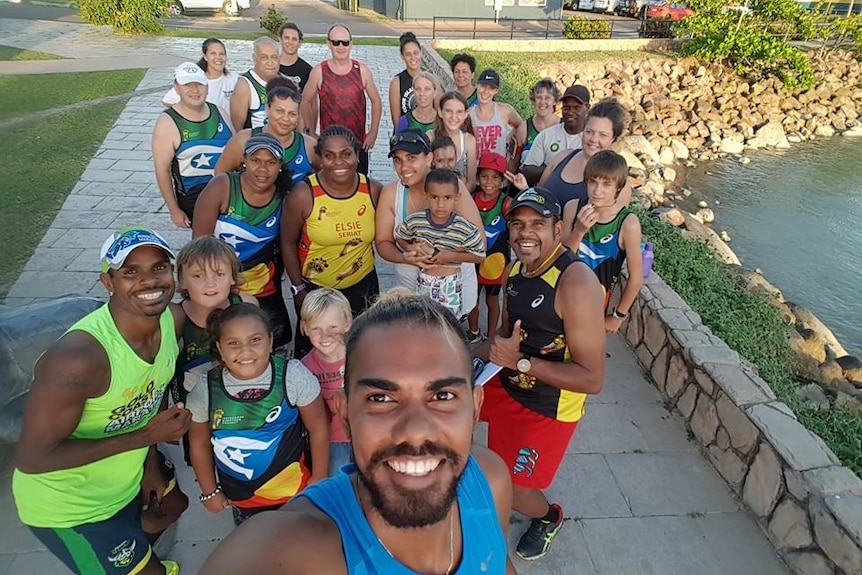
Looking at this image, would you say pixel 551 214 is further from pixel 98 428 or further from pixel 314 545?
pixel 98 428

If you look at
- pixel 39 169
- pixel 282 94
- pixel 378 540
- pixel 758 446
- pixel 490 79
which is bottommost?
pixel 39 169

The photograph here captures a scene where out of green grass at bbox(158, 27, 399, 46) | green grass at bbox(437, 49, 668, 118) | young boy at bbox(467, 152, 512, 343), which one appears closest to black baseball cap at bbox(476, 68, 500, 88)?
young boy at bbox(467, 152, 512, 343)

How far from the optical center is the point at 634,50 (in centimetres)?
1980

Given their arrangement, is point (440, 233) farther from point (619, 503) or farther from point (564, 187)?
point (619, 503)

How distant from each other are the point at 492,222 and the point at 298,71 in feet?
11.4

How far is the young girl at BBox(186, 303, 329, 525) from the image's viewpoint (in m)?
2.59

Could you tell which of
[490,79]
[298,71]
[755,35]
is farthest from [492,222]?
[755,35]

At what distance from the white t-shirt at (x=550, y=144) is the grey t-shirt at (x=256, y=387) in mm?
3251

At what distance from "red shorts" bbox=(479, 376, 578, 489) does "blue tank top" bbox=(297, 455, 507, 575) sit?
118cm

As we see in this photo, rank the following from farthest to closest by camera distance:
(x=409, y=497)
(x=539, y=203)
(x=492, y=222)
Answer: (x=492, y=222)
(x=539, y=203)
(x=409, y=497)

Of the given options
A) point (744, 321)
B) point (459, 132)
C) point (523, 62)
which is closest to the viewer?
point (459, 132)

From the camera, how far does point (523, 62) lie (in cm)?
1645

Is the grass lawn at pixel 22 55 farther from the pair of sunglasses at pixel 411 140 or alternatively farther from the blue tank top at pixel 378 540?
the blue tank top at pixel 378 540

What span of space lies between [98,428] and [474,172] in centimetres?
341
